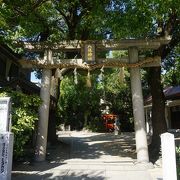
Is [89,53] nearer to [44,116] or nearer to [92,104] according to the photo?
[44,116]

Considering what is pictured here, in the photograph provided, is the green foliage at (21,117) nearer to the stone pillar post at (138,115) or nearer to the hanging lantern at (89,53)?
the hanging lantern at (89,53)

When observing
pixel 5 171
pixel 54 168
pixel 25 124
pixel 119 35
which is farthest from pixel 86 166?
pixel 119 35

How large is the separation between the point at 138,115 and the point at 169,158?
5.40m

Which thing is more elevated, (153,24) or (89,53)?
(153,24)

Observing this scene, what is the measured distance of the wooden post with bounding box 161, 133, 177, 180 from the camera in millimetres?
8803

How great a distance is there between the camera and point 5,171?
10.0m

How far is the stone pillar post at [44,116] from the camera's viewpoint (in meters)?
14.4

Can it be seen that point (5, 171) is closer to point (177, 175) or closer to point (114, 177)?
point (114, 177)

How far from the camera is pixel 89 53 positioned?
14.4 metres

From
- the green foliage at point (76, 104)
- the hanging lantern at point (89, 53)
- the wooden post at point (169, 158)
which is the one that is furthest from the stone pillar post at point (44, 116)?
the green foliage at point (76, 104)

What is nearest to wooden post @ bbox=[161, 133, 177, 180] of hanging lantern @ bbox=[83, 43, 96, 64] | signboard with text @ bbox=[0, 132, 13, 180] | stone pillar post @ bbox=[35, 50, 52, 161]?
signboard with text @ bbox=[0, 132, 13, 180]

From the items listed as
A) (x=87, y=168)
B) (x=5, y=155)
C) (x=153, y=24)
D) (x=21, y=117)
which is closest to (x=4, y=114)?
(x=5, y=155)

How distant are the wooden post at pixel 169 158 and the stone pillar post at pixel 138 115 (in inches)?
195

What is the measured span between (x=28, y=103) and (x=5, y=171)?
359 centimetres
